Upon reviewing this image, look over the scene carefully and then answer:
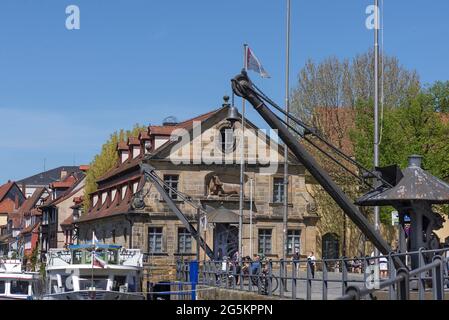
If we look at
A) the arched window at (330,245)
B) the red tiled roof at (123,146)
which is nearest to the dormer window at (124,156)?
the red tiled roof at (123,146)

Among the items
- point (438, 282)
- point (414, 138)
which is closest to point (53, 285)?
point (414, 138)

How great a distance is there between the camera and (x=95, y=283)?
36500mm

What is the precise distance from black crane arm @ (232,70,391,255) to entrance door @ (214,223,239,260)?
35.3 m

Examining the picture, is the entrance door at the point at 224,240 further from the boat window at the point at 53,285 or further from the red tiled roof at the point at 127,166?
the boat window at the point at 53,285

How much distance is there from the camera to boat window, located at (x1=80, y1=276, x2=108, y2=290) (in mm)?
36375

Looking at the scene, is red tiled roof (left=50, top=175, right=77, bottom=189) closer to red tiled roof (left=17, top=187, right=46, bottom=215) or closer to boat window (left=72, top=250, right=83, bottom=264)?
red tiled roof (left=17, top=187, right=46, bottom=215)

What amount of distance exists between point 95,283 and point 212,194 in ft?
90.5

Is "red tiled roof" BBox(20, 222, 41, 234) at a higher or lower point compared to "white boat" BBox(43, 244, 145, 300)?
higher

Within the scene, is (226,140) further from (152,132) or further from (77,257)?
(77,257)

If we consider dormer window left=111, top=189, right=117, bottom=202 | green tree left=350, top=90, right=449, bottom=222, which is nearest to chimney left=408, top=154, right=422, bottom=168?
green tree left=350, top=90, right=449, bottom=222

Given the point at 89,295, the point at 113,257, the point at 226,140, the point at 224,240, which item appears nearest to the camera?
the point at 89,295

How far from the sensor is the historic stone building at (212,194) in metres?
62.2
